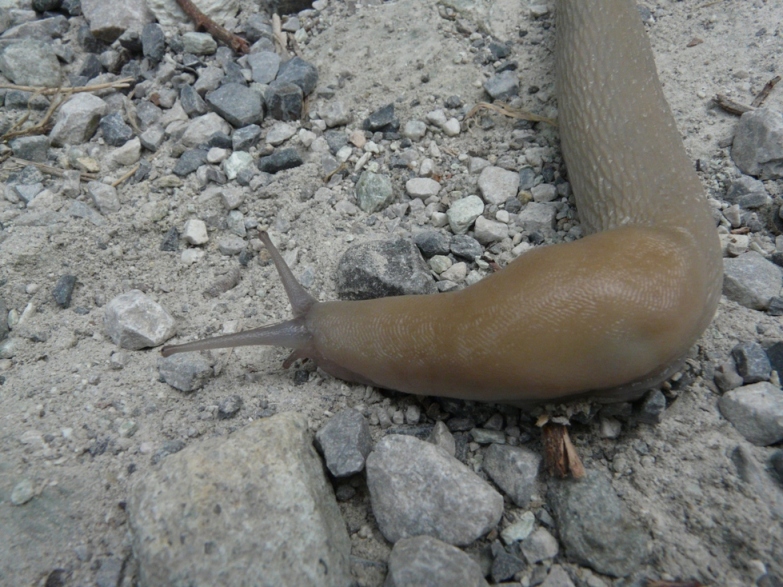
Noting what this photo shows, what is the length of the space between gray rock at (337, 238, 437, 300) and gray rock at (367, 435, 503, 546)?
81 centimetres

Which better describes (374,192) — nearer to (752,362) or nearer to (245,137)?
(245,137)

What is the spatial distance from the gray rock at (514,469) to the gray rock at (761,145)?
6.35 feet

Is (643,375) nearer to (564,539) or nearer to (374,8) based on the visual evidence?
(564,539)

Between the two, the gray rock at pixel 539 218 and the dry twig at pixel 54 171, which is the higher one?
the gray rock at pixel 539 218

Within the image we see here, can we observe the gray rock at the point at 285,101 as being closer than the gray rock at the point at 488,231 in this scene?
No

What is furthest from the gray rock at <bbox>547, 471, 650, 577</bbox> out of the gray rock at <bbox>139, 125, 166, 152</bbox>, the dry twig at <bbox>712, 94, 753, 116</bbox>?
the gray rock at <bbox>139, 125, 166, 152</bbox>

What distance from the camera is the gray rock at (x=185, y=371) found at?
97.3 inches

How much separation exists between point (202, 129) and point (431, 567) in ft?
9.13

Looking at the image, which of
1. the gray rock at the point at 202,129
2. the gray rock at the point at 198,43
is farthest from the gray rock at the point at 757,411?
the gray rock at the point at 198,43

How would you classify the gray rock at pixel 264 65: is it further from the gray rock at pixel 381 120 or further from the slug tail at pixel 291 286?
the slug tail at pixel 291 286

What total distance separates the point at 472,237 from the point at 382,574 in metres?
1.66

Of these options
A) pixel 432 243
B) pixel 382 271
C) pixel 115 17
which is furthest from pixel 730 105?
pixel 115 17

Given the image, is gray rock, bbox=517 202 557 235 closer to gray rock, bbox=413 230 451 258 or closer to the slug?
the slug

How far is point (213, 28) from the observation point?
12.4 ft
